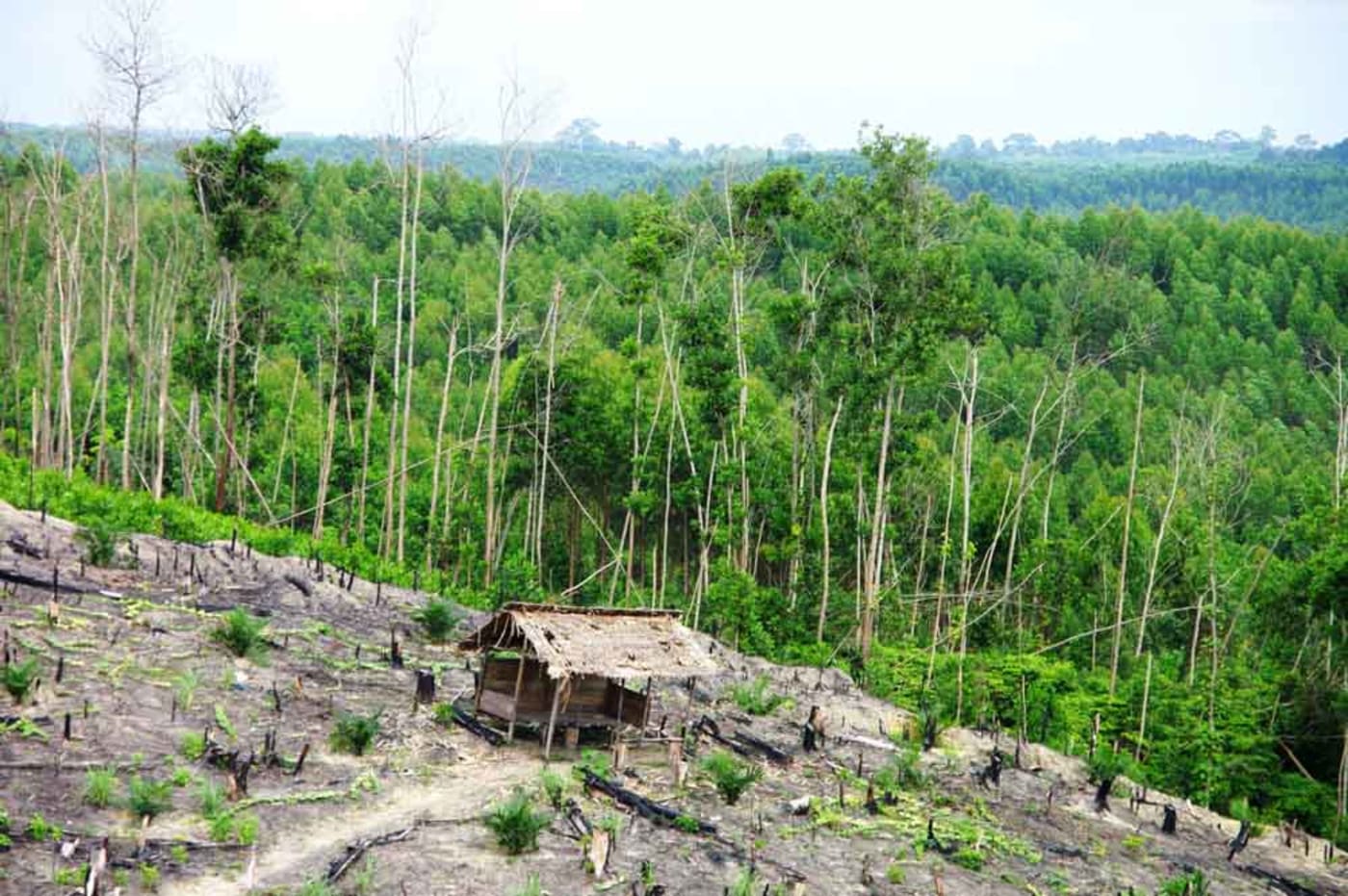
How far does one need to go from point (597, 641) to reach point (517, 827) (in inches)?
124

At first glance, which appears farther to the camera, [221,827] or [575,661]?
[575,661]

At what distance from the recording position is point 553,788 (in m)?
14.0

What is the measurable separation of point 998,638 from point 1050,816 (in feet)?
42.5

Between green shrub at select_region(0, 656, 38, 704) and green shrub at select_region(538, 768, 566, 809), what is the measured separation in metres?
4.72

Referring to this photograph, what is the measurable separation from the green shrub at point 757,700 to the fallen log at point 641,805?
5088 millimetres

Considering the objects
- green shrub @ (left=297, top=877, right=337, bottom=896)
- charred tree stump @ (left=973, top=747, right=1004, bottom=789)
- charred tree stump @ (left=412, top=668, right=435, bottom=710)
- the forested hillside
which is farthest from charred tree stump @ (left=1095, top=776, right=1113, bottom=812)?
green shrub @ (left=297, top=877, right=337, bottom=896)

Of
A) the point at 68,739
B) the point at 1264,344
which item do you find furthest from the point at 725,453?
the point at 1264,344

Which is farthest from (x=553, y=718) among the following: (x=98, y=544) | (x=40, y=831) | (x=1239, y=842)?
(x=1239, y=842)

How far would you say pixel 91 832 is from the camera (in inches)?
465

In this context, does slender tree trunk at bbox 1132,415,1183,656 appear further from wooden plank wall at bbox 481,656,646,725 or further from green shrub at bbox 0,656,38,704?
green shrub at bbox 0,656,38,704

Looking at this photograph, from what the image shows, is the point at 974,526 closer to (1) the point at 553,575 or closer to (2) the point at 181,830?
(1) the point at 553,575

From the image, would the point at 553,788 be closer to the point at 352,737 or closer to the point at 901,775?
the point at 352,737

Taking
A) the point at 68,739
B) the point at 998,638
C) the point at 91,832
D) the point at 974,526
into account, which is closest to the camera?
the point at 91,832

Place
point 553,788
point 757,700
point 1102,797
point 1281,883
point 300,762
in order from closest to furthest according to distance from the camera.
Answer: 1. point 553,788
2. point 300,762
3. point 1281,883
4. point 1102,797
5. point 757,700
